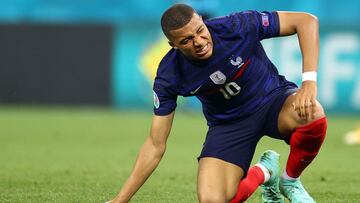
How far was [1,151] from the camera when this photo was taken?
10.9 meters

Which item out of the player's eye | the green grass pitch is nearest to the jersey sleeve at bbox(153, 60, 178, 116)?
the player's eye

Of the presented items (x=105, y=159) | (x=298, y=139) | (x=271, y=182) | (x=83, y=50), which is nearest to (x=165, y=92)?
(x=298, y=139)

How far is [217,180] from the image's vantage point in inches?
235

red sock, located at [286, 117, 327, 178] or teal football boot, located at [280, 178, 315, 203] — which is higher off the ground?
red sock, located at [286, 117, 327, 178]

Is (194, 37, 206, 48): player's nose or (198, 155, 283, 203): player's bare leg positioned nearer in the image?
(194, 37, 206, 48): player's nose

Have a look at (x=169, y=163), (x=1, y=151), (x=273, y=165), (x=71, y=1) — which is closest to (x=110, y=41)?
(x=71, y=1)

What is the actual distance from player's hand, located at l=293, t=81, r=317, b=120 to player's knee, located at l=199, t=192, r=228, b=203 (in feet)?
2.49

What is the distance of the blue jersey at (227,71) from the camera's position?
6.01m

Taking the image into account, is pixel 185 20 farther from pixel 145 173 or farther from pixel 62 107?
pixel 62 107

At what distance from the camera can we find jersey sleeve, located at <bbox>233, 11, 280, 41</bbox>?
19.8 feet

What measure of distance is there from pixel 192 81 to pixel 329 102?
10742 mm

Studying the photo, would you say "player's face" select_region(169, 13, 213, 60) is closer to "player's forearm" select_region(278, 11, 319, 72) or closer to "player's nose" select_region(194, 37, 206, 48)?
"player's nose" select_region(194, 37, 206, 48)

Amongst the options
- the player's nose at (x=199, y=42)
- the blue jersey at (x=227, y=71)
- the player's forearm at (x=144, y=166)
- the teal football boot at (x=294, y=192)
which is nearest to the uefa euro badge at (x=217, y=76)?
the blue jersey at (x=227, y=71)

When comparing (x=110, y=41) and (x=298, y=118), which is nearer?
(x=298, y=118)
